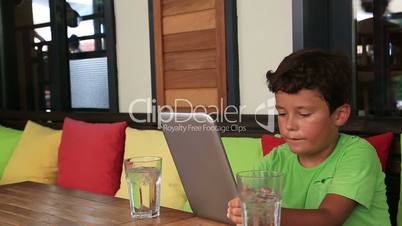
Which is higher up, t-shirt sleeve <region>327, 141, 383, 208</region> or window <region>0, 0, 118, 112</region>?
window <region>0, 0, 118, 112</region>

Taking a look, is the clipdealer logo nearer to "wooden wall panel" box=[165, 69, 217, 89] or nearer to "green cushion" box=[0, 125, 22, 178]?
"wooden wall panel" box=[165, 69, 217, 89]

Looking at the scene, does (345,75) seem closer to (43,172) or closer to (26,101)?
(43,172)

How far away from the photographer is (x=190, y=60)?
2779 mm

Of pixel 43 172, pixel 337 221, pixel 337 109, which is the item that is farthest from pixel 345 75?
pixel 43 172

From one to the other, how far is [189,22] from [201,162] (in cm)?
170

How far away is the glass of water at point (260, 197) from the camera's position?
0.98 meters

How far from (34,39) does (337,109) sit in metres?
3.28

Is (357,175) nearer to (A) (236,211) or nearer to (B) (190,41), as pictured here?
(A) (236,211)

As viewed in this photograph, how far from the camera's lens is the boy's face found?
4.17ft

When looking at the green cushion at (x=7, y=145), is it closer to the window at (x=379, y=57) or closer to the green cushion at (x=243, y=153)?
the green cushion at (x=243, y=153)

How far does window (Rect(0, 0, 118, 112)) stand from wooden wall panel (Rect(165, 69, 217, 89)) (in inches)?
21.2

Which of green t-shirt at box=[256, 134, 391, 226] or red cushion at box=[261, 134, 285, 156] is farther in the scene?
red cushion at box=[261, 134, 285, 156]

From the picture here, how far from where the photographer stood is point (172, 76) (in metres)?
2.88

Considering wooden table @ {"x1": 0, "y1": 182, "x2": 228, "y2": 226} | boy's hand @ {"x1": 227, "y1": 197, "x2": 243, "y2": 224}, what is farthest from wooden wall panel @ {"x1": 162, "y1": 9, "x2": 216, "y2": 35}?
boy's hand @ {"x1": 227, "y1": 197, "x2": 243, "y2": 224}
